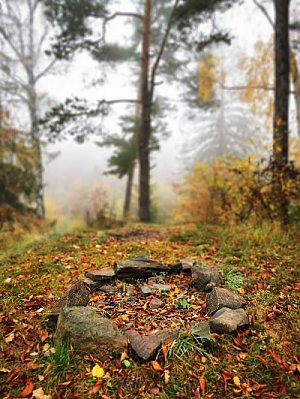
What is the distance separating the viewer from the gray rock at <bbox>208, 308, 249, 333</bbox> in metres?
2.32

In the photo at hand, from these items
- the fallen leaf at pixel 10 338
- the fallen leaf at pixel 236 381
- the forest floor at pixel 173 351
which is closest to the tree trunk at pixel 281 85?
the forest floor at pixel 173 351

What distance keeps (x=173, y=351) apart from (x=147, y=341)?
228mm

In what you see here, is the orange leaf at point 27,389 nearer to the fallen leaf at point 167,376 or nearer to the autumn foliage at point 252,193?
the fallen leaf at point 167,376

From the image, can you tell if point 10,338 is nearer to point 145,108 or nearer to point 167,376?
point 167,376

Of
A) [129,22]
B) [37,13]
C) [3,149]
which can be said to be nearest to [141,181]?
[3,149]

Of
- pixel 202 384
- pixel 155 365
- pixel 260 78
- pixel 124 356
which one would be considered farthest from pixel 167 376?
pixel 260 78

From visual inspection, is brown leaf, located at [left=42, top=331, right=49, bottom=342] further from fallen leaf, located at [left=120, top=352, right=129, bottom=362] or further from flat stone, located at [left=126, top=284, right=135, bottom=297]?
flat stone, located at [left=126, top=284, right=135, bottom=297]

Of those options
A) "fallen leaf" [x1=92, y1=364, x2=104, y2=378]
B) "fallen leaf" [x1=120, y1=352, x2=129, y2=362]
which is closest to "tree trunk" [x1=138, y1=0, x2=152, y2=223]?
"fallen leaf" [x1=120, y1=352, x2=129, y2=362]

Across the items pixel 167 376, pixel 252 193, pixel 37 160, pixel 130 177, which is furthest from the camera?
pixel 130 177

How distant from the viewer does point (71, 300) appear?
2576mm

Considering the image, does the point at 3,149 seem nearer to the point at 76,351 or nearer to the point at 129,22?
the point at 76,351

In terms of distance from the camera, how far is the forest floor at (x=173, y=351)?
1.92 m

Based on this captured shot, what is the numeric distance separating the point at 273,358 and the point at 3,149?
8316mm

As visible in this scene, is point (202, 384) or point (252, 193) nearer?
point (202, 384)
